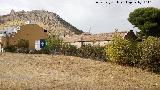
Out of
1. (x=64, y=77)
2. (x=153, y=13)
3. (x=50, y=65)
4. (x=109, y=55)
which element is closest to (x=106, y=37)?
(x=153, y=13)

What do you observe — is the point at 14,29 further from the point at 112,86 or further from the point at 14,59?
the point at 112,86

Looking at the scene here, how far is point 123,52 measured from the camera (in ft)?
122

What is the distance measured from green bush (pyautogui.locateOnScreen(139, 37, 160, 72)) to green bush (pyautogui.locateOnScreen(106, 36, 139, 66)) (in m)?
1.25

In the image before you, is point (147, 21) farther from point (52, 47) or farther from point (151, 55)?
point (151, 55)

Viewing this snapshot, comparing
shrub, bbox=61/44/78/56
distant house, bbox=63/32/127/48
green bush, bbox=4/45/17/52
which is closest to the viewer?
shrub, bbox=61/44/78/56

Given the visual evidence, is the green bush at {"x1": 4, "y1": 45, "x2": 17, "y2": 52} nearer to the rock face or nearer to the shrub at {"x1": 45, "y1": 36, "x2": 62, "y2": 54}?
the shrub at {"x1": 45, "y1": 36, "x2": 62, "y2": 54}

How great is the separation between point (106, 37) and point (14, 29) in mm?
15793

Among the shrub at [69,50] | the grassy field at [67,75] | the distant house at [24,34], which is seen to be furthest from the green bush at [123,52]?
the distant house at [24,34]

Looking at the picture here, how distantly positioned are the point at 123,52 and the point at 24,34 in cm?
3243

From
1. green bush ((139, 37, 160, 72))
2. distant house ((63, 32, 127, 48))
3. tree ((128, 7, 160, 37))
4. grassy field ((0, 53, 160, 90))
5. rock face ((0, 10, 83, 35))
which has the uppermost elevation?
rock face ((0, 10, 83, 35))

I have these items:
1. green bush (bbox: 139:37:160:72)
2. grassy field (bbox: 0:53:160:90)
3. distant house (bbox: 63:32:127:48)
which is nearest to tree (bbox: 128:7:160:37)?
distant house (bbox: 63:32:127:48)

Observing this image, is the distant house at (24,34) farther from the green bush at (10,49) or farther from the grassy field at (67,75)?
the grassy field at (67,75)

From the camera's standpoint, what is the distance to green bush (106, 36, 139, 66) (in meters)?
37.3

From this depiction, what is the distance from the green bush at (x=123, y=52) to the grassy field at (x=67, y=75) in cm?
101
